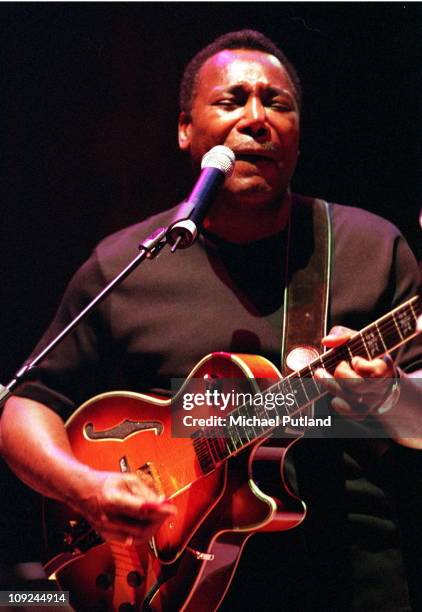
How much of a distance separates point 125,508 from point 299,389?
0.46 meters

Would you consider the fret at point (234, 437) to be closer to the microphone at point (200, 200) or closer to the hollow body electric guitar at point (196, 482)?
the hollow body electric guitar at point (196, 482)

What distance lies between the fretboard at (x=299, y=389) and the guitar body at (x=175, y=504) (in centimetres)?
2

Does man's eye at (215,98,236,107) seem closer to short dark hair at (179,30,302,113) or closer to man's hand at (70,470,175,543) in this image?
short dark hair at (179,30,302,113)

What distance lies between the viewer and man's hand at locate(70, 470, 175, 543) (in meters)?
1.34

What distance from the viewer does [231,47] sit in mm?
1984

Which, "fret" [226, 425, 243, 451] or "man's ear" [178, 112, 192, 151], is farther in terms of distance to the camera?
"man's ear" [178, 112, 192, 151]

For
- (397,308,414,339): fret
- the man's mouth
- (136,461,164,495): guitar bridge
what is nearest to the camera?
(397,308,414,339): fret

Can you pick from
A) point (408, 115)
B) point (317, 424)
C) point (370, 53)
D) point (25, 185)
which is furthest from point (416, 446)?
point (25, 185)

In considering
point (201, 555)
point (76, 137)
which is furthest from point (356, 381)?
point (76, 137)

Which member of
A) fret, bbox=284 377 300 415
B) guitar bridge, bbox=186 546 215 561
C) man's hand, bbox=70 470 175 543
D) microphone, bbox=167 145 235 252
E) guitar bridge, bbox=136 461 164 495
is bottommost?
guitar bridge, bbox=186 546 215 561

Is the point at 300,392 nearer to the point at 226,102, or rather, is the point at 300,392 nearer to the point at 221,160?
the point at 221,160

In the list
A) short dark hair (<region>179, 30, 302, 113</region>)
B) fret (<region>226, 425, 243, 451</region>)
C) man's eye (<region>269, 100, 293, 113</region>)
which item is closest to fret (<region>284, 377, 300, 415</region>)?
fret (<region>226, 425, 243, 451</region>)

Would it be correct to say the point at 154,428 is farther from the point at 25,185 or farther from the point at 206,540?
the point at 25,185

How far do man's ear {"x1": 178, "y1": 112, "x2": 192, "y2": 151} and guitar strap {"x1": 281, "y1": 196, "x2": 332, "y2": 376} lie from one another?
0.41m
